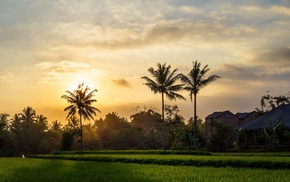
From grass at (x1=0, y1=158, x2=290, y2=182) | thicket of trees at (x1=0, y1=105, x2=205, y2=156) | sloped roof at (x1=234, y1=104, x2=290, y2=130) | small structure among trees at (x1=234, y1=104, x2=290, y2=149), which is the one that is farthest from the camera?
thicket of trees at (x1=0, y1=105, x2=205, y2=156)

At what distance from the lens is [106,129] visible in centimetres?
7794

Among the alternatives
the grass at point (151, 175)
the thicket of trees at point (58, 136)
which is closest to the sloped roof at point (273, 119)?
the thicket of trees at point (58, 136)

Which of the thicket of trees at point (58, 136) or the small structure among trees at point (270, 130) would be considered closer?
the small structure among trees at point (270, 130)

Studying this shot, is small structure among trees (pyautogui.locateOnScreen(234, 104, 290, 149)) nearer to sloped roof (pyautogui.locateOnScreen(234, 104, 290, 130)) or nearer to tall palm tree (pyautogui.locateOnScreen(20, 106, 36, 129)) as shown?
sloped roof (pyautogui.locateOnScreen(234, 104, 290, 130))

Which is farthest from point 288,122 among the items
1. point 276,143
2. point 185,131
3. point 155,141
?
point 155,141

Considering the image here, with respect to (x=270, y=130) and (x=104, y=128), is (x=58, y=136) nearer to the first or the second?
(x=104, y=128)

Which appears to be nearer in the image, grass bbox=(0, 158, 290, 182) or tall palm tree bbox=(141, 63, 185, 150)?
grass bbox=(0, 158, 290, 182)

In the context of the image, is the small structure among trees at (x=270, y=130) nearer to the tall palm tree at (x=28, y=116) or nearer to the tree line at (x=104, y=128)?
the tree line at (x=104, y=128)

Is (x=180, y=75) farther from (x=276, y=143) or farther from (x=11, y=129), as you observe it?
(x=11, y=129)

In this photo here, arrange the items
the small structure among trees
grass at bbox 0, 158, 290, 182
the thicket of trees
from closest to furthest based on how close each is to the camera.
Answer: grass at bbox 0, 158, 290, 182, the small structure among trees, the thicket of trees

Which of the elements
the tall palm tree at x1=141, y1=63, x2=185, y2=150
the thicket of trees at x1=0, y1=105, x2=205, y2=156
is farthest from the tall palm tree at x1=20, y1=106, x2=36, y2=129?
the tall palm tree at x1=141, y1=63, x2=185, y2=150

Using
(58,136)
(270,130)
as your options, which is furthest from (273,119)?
(58,136)

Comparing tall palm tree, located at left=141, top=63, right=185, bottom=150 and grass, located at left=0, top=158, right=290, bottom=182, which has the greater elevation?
tall palm tree, located at left=141, top=63, right=185, bottom=150

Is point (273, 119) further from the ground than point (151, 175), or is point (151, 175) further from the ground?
point (273, 119)
